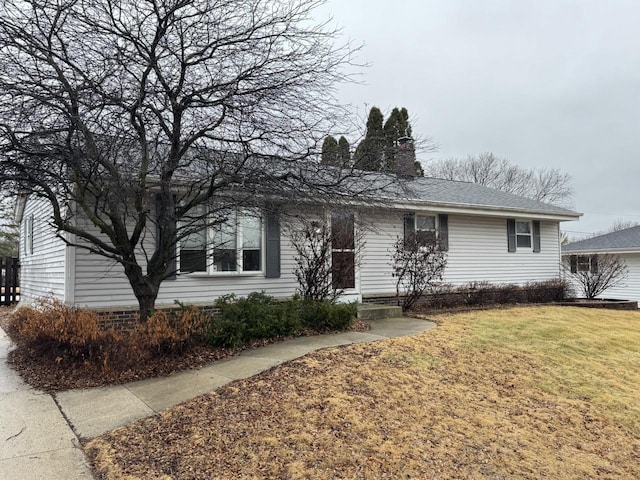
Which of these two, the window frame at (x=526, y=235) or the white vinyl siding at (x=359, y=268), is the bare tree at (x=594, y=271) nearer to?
the white vinyl siding at (x=359, y=268)

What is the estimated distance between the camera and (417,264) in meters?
10.5

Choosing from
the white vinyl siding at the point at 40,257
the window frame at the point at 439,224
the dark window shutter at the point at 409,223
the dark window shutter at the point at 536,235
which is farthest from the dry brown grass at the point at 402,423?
the dark window shutter at the point at 536,235

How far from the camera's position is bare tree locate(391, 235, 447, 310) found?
10.5 m

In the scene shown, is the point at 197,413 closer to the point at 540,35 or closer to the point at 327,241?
the point at 327,241

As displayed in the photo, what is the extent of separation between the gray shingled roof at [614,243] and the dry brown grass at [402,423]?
1577 centimetres

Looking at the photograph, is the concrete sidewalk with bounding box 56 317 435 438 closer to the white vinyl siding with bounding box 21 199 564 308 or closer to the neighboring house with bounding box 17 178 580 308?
the neighboring house with bounding box 17 178 580 308

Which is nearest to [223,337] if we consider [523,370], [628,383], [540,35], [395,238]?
[523,370]

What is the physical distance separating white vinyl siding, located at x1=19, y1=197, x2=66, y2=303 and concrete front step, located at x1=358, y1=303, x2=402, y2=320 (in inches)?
239

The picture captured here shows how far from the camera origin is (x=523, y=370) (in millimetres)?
5789

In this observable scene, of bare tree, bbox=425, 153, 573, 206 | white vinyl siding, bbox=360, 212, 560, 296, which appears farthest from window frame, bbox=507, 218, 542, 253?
bare tree, bbox=425, 153, 573, 206

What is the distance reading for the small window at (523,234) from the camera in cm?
1477

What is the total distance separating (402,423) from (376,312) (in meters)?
5.85

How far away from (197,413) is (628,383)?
5.52m

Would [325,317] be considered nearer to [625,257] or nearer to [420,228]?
[420,228]
